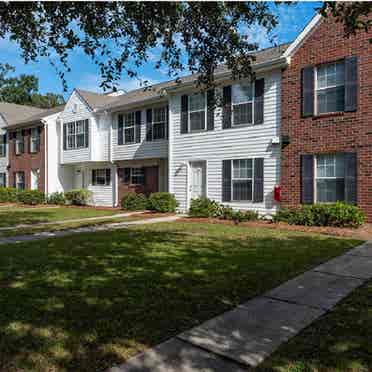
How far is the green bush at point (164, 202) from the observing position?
16.2 metres

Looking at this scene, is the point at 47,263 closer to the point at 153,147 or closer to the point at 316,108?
the point at 316,108

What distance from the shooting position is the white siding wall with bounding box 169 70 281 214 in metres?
13.1

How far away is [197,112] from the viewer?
15.4m

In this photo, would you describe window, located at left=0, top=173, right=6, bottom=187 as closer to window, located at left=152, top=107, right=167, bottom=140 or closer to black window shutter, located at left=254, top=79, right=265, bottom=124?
window, located at left=152, top=107, right=167, bottom=140

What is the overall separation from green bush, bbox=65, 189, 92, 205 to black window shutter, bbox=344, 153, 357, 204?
15.8m

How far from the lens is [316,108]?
12.1 metres

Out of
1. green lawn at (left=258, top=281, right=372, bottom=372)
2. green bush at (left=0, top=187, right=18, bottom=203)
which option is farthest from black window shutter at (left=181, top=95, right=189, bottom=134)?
green bush at (left=0, top=187, right=18, bottom=203)

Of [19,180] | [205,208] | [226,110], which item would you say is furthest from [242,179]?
[19,180]

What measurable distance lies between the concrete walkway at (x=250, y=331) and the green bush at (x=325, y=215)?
18.8 feet

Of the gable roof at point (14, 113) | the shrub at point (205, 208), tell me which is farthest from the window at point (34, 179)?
the shrub at point (205, 208)

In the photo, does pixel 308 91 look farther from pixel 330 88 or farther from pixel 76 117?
pixel 76 117

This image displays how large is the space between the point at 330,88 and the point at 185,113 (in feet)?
21.1

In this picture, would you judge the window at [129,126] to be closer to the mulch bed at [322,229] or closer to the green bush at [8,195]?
the mulch bed at [322,229]

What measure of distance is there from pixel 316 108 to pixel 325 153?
5.36ft
